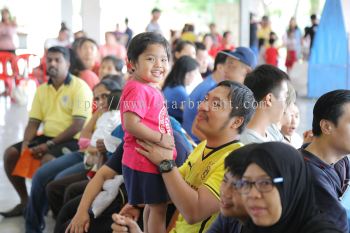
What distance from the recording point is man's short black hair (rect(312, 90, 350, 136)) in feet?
7.28

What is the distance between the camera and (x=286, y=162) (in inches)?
62.0

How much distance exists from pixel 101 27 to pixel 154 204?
12.0 meters

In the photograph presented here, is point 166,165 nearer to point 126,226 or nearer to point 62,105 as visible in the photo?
point 126,226

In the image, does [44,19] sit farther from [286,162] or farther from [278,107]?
[286,162]

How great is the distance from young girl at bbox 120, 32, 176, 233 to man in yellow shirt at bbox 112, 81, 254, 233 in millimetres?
199

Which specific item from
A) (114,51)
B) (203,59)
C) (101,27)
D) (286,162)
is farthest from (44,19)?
(286,162)

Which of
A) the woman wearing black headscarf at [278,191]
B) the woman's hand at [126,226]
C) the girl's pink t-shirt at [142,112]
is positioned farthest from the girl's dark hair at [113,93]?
the woman wearing black headscarf at [278,191]

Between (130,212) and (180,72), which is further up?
(180,72)

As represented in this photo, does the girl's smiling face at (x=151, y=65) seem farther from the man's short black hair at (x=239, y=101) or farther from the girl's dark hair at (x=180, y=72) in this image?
→ the girl's dark hair at (x=180, y=72)

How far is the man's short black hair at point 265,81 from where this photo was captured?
282 centimetres

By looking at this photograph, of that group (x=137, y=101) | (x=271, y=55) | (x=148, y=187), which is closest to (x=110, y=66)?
(x=137, y=101)

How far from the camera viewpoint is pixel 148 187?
250cm

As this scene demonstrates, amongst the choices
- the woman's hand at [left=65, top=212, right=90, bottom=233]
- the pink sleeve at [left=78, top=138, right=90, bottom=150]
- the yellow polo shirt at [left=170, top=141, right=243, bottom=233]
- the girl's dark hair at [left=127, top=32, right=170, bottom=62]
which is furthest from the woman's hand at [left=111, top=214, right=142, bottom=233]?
the pink sleeve at [left=78, top=138, right=90, bottom=150]

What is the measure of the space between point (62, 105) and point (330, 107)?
2.82 metres
